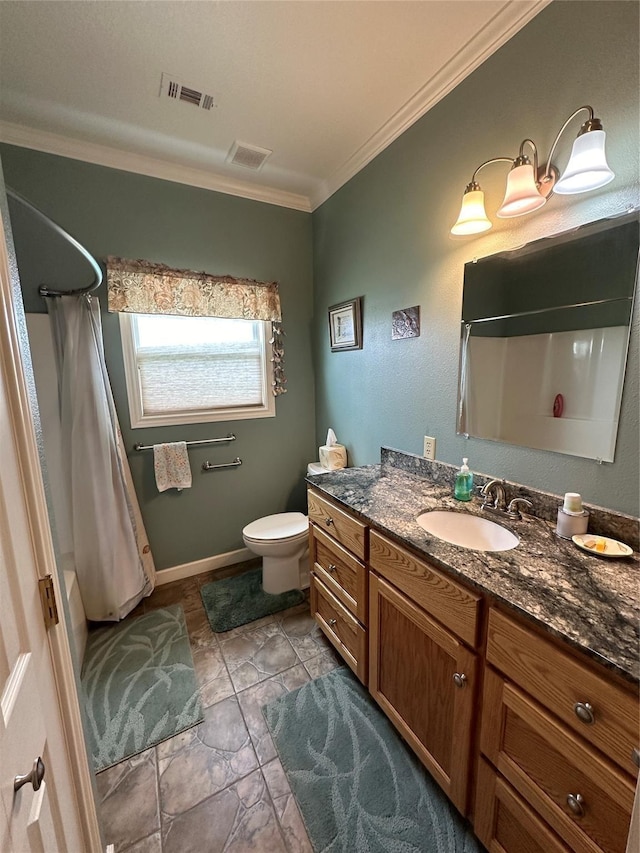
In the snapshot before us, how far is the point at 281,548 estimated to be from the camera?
2.13m

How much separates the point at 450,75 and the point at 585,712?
2185mm

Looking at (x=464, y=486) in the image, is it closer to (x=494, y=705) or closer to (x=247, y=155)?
(x=494, y=705)

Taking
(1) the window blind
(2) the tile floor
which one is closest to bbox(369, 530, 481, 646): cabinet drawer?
(2) the tile floor

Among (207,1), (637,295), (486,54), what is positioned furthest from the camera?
(486,54)

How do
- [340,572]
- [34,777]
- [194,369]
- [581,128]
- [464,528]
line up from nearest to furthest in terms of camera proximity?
1. [34,777]
2. [581,128]
3. [464,528]
4. [340,572]
5. [194,369]

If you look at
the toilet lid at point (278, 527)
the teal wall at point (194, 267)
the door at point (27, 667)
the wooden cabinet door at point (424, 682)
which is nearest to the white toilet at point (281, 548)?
the toilet lid at point (278, 527)

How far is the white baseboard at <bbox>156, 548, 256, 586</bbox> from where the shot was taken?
240 centimetres

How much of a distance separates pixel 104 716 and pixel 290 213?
3.07m

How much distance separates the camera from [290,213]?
2.48m

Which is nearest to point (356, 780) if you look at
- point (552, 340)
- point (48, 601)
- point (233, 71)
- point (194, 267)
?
point (48, 601)

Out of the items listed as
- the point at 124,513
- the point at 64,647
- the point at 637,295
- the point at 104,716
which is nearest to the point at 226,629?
the point at 104,716

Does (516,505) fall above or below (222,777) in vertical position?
above

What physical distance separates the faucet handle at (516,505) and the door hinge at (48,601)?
1428 millimetres

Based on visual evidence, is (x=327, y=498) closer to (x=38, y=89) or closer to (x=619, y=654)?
(x=619, y=654)
